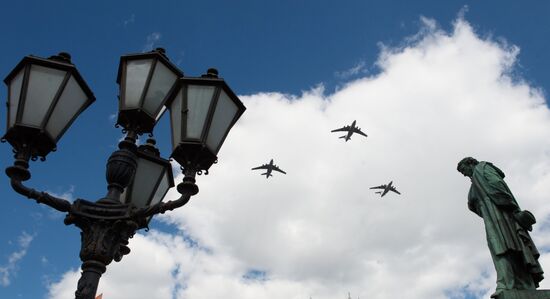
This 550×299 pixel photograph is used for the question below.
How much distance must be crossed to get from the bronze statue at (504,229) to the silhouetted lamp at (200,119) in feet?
15.7

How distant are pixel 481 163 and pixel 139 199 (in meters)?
6.02

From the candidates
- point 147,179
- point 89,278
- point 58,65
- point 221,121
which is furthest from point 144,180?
point 89,278

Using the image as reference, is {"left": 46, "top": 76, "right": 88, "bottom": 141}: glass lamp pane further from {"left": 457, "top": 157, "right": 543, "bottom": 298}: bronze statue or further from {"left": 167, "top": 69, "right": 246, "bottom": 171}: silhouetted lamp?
{"left": 457, "top": 157, "right": 543, "bottom": 298}: bronze statue

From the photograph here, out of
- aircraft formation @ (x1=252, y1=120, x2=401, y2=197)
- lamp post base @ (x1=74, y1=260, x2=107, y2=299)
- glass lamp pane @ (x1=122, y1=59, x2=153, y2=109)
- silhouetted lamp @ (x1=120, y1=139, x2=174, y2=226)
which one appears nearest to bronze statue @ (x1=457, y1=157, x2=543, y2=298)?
silhouetted lamp @ (x1=120, y1=139, x2=174, y2=226)

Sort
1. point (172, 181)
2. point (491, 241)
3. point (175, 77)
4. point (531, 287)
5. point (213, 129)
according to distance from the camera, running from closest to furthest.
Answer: point (213, 129) < point (175, 77) < point (172, 181) < point (531, 287) < point (491, 241)

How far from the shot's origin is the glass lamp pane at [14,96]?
14.3 feet

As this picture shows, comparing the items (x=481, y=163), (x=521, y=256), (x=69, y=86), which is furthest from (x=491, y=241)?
(x=69, y=86)

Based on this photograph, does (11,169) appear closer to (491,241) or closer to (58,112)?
(58,112)

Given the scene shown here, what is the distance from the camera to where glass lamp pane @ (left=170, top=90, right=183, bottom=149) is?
4520 mm

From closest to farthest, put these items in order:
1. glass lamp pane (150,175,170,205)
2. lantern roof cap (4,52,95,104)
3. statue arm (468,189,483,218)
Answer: lantern roof cap (4,52,95,104), glass lamp pane (150,175,170,205), statue arm (468,189,483,218)

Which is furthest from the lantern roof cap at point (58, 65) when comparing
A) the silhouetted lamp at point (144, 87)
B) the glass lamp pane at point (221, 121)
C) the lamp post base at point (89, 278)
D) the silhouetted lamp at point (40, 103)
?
the lamp post base at point (89, 278)

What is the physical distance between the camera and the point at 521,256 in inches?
285

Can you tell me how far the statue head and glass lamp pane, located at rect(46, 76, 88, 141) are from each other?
6.74 meters

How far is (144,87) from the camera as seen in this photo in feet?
15.8
